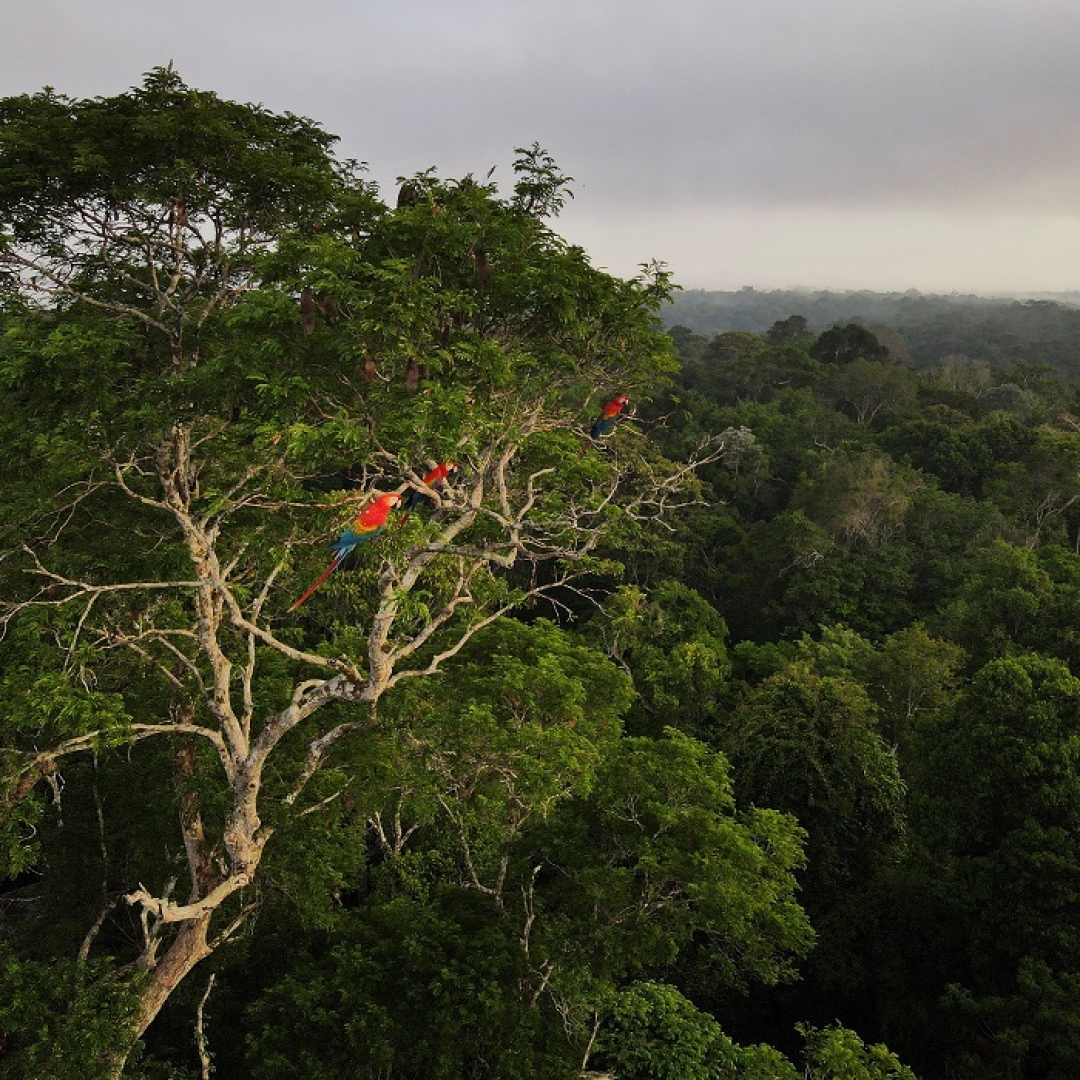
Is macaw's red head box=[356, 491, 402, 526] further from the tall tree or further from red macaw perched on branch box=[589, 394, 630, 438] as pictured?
red macaw perched on branch box=[589, 394, 630, 438]

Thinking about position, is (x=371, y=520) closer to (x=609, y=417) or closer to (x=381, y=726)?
(x=609, y=417)

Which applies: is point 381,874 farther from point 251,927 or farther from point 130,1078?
point 130,1078

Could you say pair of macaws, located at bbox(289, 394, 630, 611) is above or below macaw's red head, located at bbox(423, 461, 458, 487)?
below

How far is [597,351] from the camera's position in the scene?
743 cm

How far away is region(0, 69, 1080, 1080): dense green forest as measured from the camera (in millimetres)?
6375

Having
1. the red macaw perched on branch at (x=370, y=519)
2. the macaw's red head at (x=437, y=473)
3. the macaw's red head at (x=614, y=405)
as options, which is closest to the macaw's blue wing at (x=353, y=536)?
the red macaw perched on branch at (x=370, y=519)

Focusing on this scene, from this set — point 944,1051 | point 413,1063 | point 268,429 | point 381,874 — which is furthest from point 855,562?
point 268,429

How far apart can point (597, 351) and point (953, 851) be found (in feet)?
35.3

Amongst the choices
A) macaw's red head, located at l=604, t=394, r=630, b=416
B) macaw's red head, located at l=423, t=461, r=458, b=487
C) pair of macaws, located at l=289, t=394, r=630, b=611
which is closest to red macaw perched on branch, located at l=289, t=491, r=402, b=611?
pair of macaws, located at l=289, t=394, r=630, b=611

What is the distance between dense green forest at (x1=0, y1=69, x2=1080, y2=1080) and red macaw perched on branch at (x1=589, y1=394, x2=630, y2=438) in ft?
0.35

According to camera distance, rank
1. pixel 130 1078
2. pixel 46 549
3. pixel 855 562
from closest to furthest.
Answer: pixel 130 1078 < pixel 46 549 < pixel 855 562

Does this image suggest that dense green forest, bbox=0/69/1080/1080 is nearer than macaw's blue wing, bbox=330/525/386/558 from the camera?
No

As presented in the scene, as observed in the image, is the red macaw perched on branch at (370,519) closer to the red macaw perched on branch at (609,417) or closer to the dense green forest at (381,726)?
the dense green forest at (381,726)

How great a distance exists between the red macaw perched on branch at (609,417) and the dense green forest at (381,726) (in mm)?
107
